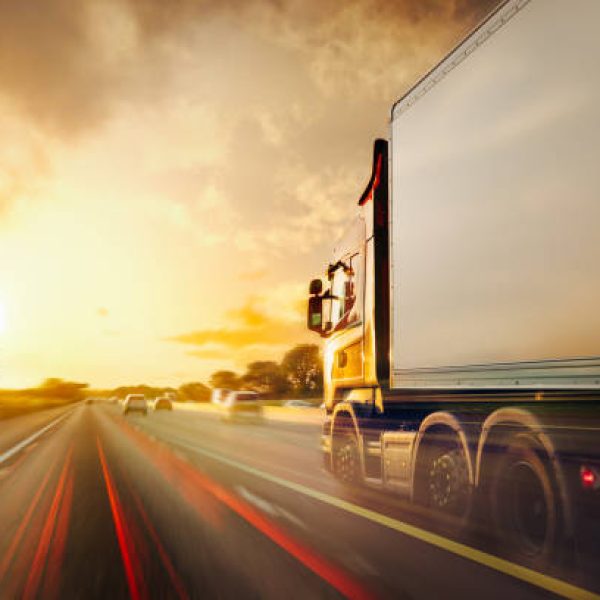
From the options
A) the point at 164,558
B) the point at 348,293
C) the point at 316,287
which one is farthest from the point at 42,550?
the point at 316,287

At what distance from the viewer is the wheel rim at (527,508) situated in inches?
188

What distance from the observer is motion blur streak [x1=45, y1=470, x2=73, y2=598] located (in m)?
4.58

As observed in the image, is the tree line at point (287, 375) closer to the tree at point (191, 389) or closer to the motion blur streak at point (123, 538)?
the tree at point (191, 389)

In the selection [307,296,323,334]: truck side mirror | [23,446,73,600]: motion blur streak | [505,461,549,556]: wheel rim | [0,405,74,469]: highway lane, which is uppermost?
[307,296,323,334]: truck side mirror

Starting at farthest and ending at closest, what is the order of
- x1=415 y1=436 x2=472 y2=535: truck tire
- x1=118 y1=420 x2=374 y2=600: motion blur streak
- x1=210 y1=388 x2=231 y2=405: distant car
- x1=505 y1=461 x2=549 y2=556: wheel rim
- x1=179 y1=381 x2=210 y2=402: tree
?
1. x1=179 y1=381 x2=210 y2=402: tree
2. x1=210 y1=388 x2=231 y2=405: distant car
3. x1=415 y1=436 x2=472 y2=535: truck tire
4. x1=505 y1=461 x2=549 y2=556: wheel rim
5. x1=118 y1=420 x2=374 y2=600: motion blur streak

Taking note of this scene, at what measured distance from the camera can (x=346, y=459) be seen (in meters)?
9.05

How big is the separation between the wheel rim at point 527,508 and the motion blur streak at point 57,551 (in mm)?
3495

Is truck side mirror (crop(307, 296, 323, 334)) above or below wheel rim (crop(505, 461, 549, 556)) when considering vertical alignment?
above

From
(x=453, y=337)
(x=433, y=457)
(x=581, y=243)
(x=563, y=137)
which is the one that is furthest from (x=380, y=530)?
(x=563, y=137)

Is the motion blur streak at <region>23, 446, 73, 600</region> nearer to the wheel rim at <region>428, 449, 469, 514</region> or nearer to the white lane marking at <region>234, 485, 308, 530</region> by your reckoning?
the white lane marking at <region>234, 485, 308, 530</region>

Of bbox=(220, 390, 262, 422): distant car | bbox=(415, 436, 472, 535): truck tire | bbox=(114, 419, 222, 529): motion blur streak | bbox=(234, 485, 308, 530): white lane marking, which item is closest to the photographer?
bbox=(415, 436, 472, 535): truck tire

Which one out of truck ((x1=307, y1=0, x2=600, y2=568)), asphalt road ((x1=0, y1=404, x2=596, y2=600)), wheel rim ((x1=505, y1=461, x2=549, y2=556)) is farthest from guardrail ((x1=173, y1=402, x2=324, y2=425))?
wheel rim ((x1=505, y1=461, x2=549, y2=556))

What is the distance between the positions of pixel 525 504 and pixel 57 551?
4151mm

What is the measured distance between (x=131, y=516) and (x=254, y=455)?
854 cm
